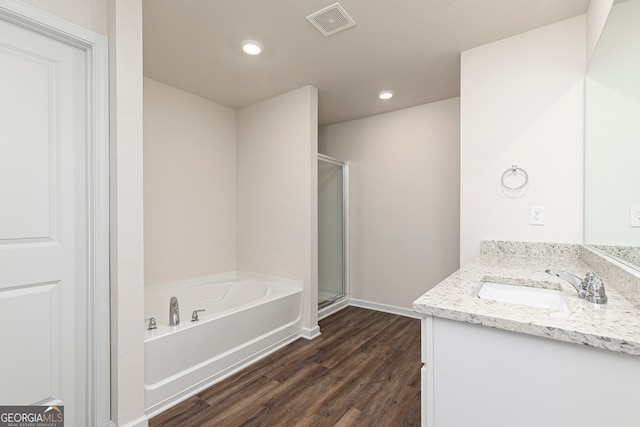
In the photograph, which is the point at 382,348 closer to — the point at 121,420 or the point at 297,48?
the point at 121,420

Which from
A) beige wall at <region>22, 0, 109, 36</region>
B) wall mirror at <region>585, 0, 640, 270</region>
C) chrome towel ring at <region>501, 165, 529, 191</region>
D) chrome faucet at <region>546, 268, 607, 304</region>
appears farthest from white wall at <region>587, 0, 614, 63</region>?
beige wall at <region>22, 0, 109, 36</region>

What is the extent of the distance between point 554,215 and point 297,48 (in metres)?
2.11

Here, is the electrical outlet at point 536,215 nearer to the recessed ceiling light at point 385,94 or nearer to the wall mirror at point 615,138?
the wall mirror at point 615,138

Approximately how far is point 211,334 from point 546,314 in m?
1.95

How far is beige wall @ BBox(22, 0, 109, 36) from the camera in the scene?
56.1 inches

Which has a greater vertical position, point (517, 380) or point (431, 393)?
point (517, 380)

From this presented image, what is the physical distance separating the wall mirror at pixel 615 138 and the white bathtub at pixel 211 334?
2.24 metres

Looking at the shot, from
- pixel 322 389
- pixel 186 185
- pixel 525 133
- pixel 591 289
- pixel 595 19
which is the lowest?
pixel 322 389

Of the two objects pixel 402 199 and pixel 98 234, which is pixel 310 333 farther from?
pixel 98 234

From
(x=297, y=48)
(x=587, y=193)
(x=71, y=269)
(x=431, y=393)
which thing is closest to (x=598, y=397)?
(x=431, y=393)

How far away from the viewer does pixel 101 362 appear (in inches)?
61.3

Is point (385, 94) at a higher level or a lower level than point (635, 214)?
higher

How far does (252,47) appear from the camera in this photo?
2170 millimetres

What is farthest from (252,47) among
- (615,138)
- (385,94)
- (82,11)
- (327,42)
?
(615,138)
